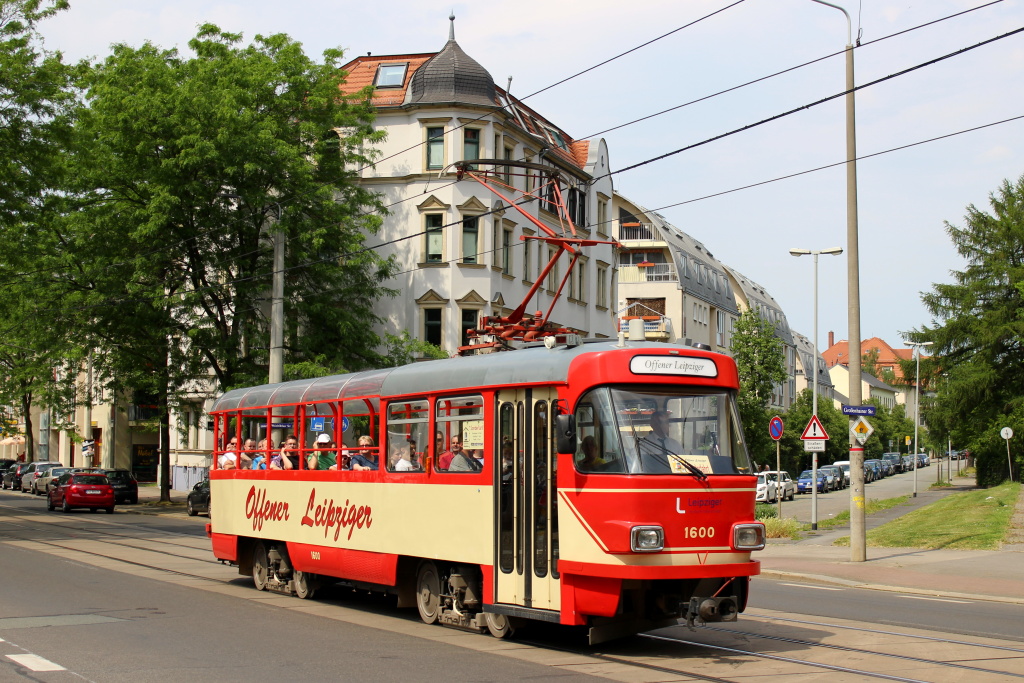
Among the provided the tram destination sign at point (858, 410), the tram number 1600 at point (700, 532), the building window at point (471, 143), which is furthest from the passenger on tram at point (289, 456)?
the building window at point (471, 143)

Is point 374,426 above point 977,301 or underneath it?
underneath

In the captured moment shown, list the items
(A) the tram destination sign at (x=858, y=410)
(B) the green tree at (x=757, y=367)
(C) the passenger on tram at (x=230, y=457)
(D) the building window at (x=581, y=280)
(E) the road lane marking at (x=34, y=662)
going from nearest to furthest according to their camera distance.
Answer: (E) the road lane marking at (x=34, y=662)
(C) the passenger on tram at (x=230, y=457)
(A) the tram destination sign at (x=858, y=410)
(D) the building window at (x=581, y=280)
(B) the green tree at (x=757, y=367)

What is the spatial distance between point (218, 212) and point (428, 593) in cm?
2764

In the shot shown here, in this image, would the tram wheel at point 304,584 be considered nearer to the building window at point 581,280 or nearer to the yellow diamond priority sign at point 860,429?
the yellow diamond priority sign at point 860,429

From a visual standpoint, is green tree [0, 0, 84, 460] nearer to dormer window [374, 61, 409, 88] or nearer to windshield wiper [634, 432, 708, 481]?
dormer window [374, 61, 409, 88]

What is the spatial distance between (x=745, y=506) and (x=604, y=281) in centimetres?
4496

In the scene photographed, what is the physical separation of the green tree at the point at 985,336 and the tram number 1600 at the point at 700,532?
5043cm

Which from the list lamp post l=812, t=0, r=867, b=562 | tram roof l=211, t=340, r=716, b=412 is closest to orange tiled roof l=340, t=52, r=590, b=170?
lamp post l=812, t=0, r=867, b=562

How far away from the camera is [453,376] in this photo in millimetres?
12031

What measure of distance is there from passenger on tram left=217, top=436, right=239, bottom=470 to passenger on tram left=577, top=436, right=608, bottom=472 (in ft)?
27.5

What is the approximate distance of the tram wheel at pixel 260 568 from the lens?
53.0 feet

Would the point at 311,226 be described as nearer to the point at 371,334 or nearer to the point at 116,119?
the point at 371,334

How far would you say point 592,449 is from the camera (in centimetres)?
1025

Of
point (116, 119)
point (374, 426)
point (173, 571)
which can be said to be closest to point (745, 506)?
point (374, 426)
